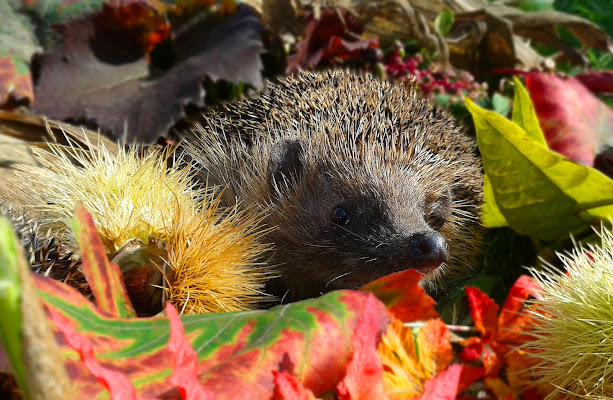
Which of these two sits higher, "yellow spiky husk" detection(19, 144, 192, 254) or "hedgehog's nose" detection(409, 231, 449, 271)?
"yellow spiky husk" detection(19, 144, 192, 254)

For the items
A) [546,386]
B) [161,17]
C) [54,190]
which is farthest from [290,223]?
[161,17]

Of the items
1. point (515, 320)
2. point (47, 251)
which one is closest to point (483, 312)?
point (515, 320)

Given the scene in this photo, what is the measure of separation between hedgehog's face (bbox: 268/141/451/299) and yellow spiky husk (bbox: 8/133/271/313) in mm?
211

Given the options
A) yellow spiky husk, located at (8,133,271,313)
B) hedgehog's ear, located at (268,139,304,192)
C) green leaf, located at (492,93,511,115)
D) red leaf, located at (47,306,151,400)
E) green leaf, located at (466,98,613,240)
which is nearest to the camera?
red leaf, located at (47,306,151,400)

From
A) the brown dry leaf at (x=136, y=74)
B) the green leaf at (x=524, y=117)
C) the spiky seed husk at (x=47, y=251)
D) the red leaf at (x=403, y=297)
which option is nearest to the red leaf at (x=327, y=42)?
the brown dry leaf at (x=136, y=74)

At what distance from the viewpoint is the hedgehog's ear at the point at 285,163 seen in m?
1.20

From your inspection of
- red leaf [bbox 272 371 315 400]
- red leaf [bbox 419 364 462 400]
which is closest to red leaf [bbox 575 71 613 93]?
red leaf [bbox 419 364 462 400]

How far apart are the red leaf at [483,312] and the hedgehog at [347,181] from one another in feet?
0.60

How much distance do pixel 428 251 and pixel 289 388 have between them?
1.79 ft

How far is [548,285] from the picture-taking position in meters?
0.83

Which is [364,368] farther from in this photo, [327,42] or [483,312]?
[327,42]

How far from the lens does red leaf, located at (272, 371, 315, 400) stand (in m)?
0.51

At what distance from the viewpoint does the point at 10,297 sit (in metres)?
0.32

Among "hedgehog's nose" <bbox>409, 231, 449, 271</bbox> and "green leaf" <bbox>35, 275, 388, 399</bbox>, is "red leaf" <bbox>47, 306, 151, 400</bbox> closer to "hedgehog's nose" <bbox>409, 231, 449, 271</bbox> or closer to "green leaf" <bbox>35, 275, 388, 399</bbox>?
"green leaf" <bbox>35, 275, 388, 399</bbox>
